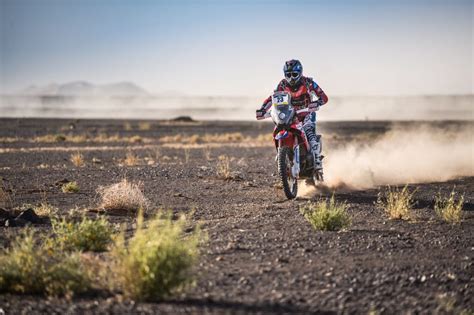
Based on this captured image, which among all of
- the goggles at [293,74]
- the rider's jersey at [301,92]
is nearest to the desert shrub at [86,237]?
the rider's jersey at [301,92]

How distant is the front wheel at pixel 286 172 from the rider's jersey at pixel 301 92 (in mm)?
1230

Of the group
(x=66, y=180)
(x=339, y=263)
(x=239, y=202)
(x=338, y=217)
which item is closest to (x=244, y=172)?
(x=66, y=180)

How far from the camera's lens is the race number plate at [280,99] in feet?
46.7

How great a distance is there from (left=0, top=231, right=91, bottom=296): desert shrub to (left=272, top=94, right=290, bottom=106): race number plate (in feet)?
23.4

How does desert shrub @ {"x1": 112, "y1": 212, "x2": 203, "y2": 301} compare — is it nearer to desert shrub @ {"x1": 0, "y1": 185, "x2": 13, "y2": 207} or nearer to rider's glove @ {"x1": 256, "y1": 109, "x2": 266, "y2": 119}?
rider's glove @ {"x1": 256, "y1": 109, "x2": 266, "y2": 119}

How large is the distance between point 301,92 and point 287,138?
Result: 3.93 ft

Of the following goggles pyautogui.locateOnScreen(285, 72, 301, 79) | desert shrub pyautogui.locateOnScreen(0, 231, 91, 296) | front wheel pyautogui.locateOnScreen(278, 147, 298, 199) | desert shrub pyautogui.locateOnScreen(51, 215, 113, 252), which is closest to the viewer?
desert shrub pyautogui.locateOnScreen(0, 231, 91, 296)

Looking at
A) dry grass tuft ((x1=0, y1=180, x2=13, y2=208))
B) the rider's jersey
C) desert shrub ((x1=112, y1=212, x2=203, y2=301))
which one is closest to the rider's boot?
the rider's jersey

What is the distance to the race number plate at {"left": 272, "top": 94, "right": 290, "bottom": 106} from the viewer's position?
14.2m

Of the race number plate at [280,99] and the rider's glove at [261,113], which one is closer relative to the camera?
the race number plate at [280,99]

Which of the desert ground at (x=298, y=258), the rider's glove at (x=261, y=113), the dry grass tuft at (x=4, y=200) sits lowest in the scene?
the desert ground at (x=298, y=258)

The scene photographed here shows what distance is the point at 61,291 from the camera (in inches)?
298

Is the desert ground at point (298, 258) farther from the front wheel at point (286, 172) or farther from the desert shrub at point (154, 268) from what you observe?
the front wheel at point (286, 172)

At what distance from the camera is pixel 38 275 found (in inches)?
303
